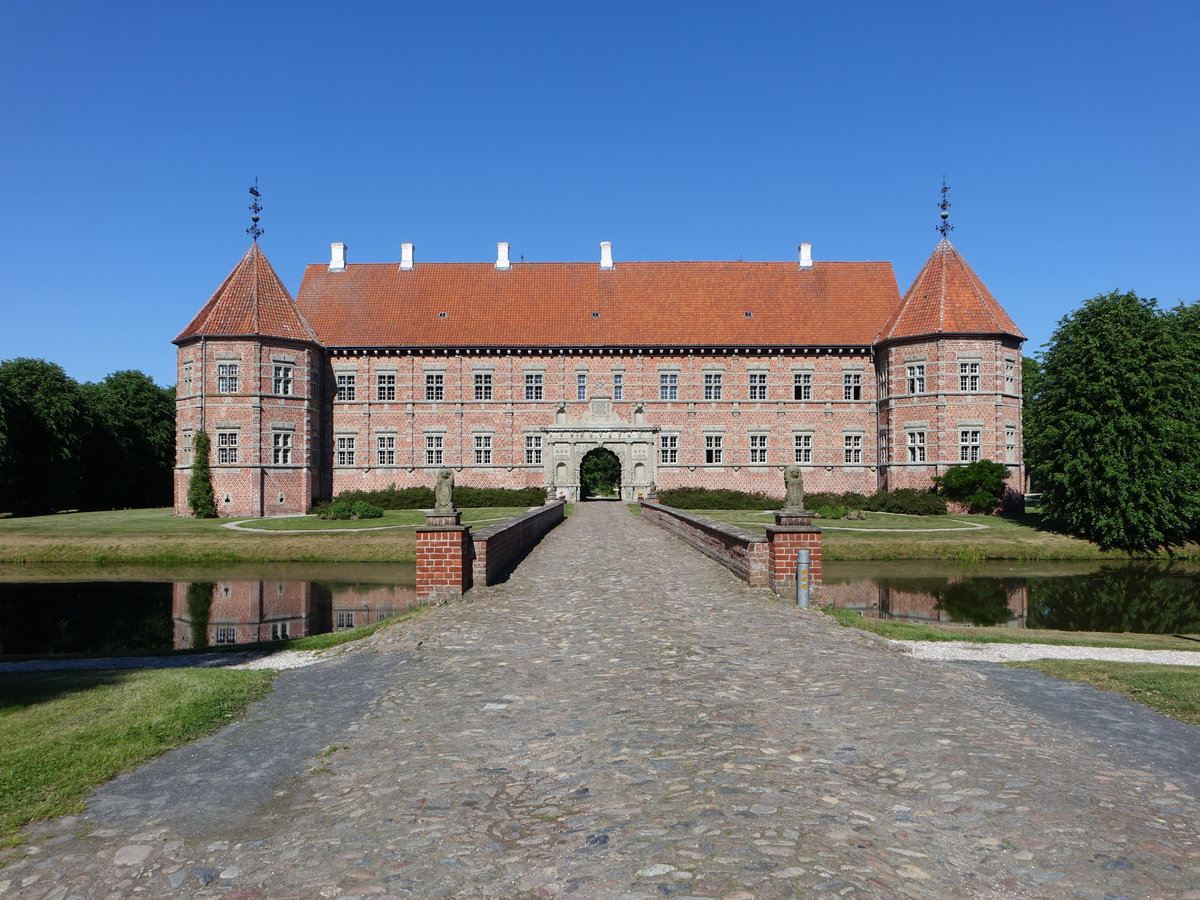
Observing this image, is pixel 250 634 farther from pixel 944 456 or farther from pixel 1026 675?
pixel 944 456

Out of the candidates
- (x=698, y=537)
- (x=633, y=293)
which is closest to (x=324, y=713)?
(x=698, y=537)

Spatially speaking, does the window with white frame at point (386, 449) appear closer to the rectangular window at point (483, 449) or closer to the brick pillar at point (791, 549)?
the rectangular window at point (483, 449)

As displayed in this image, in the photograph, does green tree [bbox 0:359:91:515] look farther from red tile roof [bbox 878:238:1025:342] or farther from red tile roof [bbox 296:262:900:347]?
red tile roof [bbox 878:238:1025:342]

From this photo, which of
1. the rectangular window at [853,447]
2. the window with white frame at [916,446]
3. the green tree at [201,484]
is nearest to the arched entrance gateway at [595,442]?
the rectangular window at [853,447]

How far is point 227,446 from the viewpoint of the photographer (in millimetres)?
36719

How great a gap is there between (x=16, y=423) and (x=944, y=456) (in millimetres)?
45629

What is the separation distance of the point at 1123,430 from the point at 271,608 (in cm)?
2773

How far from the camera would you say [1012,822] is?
4098 mm

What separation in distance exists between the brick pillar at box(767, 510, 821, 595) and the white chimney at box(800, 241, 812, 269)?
3418 centimetres

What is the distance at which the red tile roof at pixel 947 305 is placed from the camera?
37.1 m

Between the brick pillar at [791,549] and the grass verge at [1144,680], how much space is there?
367cm

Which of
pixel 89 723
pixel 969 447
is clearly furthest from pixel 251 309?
pixel 89 723

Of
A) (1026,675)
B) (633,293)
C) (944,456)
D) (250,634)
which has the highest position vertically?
(633,293)

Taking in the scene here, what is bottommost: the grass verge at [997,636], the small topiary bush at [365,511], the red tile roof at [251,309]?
the grass verge at [997,636]
